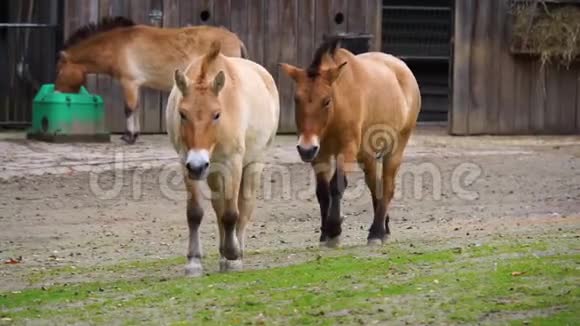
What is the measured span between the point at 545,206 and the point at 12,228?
4.82m

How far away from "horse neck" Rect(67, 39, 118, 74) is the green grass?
7.66 meters

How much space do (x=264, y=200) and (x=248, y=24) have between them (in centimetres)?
435

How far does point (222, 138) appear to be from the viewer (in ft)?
28.5

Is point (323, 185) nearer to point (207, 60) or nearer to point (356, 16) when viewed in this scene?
point (207, 60)

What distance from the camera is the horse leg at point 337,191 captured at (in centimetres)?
1022

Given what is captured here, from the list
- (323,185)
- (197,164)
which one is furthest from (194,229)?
(323,185)

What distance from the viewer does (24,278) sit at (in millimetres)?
9211

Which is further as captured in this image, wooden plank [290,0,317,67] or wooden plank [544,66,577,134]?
wooden plank [544,66,577,134]

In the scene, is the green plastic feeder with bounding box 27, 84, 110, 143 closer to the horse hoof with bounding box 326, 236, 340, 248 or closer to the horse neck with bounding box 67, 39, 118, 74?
the horse neck with bounding box 67, 39, 118, 74

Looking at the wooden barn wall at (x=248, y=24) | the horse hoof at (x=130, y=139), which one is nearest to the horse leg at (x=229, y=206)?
the horse hoof at (x=130, y=139)

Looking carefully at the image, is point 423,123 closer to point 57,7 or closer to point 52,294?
Answer: point 57,7

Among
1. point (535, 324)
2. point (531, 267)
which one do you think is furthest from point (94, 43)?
point (535, 324)

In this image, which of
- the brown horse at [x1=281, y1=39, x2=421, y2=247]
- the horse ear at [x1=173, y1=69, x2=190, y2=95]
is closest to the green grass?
the brown horse at [x1=281, y1=39, x2=421, y2=247]

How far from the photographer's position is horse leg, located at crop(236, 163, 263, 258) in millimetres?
9523
